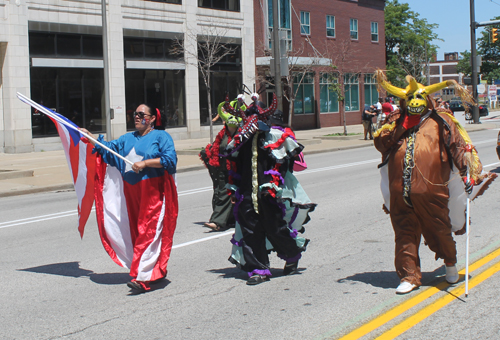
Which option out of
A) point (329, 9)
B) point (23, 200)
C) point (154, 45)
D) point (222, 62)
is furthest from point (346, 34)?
point (23, 200)

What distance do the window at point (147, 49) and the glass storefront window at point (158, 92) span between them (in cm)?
68

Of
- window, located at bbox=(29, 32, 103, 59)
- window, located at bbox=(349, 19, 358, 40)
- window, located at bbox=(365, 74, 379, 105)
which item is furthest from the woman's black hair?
window, located at bbox=(365, 74, 379, 105)

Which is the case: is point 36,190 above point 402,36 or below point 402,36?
below

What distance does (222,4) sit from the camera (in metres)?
31.5

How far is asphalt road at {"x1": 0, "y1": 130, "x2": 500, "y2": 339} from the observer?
15.5 feet

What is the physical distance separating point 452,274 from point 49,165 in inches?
641

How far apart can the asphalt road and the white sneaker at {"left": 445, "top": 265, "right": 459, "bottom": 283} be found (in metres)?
0.11

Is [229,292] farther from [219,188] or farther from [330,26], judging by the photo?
[330,26]

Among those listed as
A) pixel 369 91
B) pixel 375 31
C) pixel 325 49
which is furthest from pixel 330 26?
pixel 369 91

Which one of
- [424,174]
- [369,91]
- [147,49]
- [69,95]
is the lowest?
[424,174]

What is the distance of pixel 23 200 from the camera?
13102 mm

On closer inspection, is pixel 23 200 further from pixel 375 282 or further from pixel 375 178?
pixel 375 282

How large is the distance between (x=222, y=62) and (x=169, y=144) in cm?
2608

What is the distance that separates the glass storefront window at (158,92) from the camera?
89.6ft
